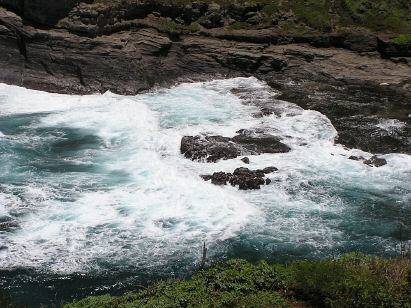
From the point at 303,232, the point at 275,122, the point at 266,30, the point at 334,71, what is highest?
the point at 266,30

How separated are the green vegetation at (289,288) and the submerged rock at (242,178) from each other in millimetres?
7739

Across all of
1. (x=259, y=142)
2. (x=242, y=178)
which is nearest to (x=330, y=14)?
(x=259, y=142)

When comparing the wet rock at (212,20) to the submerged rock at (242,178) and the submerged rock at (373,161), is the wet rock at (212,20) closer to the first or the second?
the submerged rock at (373,161)

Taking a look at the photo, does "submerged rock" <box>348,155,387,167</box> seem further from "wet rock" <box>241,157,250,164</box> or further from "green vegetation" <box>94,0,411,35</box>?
"green vegetation" <box>94,0,411,35</box>

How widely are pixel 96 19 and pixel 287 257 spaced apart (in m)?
26.3

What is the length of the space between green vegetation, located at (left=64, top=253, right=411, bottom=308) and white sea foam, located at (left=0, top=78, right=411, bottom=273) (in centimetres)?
347

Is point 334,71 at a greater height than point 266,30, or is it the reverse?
point 266,30

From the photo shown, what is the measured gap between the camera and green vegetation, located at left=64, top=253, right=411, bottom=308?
871 centimetres

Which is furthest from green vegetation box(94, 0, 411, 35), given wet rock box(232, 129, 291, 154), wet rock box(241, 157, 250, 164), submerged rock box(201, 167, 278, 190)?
submerged rock box(201, 167, 278, 190)

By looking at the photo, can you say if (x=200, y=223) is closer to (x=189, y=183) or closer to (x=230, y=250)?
(x=230, y=250)

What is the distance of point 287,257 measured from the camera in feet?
44.8

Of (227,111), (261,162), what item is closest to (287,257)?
(261,162)

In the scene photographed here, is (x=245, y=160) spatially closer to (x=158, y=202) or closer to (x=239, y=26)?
(x=158, y=202)

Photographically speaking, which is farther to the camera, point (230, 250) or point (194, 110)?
point (194, 110)
